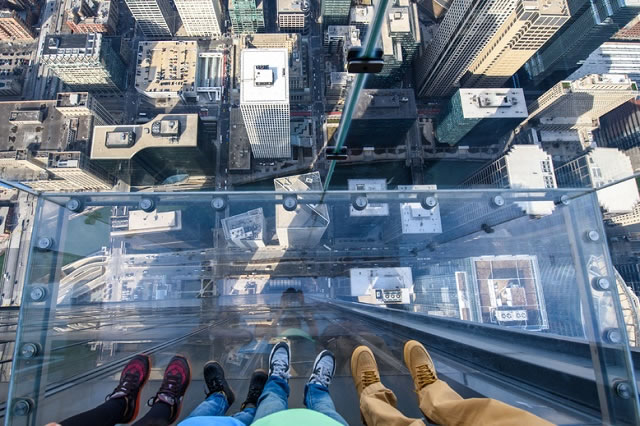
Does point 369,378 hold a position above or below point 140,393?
above

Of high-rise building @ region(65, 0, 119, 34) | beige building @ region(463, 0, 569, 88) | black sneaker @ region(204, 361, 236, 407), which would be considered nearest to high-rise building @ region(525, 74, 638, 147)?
beige building @ region(463, 0, 569, 88)

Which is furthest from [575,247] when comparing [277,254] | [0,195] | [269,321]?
[0,195]

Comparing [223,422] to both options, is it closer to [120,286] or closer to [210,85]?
[120,286]

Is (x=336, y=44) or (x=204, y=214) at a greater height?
(x=336, y=44)

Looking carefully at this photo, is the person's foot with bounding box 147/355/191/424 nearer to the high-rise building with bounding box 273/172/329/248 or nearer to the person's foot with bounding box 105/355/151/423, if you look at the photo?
the person's foot with bounding box 105/355/151/423

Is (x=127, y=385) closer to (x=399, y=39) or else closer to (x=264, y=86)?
(x=264, y=86)

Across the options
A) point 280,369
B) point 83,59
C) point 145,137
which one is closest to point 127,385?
point 280,369
